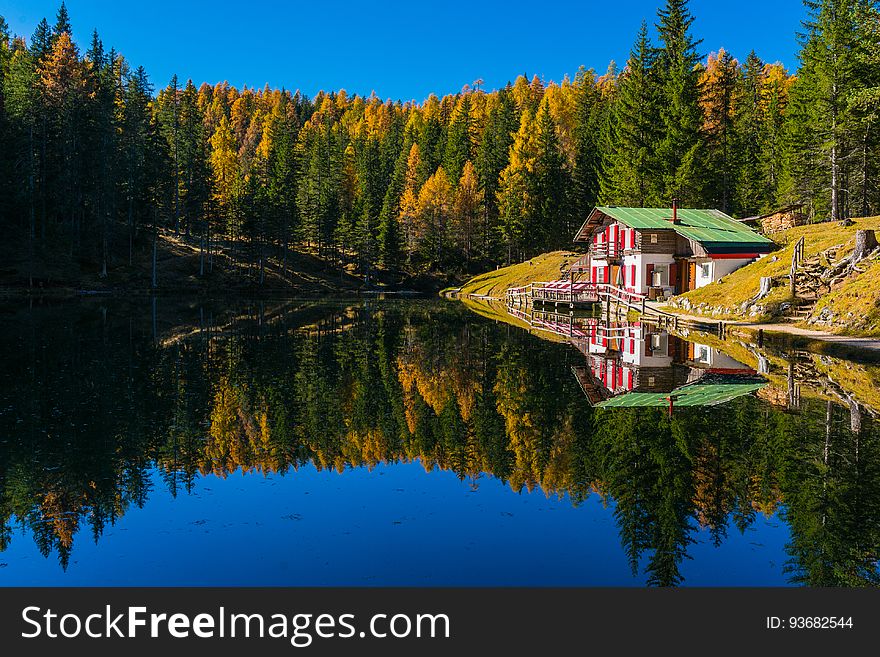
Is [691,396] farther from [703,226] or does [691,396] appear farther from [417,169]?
[417,169]

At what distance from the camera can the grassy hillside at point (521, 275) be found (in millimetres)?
74938

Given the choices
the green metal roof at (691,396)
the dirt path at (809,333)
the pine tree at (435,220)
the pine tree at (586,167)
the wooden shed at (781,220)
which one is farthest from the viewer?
the pine tree at (435,220)

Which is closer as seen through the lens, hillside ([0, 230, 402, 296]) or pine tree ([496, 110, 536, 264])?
hillside ([0, 230, 402, 296])

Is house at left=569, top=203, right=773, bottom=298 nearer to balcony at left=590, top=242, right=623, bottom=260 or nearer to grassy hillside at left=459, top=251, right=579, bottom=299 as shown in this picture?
balcony at left=590, top=242, right=623, bottom=260

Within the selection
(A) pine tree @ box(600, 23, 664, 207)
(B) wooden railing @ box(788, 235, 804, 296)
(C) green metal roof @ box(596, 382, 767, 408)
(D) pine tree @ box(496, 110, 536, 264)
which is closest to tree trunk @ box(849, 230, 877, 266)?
(B) wooden railing @ box(788, 235, 804, 296)

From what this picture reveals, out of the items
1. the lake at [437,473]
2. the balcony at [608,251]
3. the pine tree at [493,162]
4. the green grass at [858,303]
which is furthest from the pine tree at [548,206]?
the lake at [437,473]

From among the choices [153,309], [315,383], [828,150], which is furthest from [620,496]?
[828,150]

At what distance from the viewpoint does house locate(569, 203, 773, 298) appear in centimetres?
4984

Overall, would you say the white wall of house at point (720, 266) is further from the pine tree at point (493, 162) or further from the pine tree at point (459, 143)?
the pine tree at point (459, 143)

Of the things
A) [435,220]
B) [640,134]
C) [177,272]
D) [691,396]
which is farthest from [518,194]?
[691,396]

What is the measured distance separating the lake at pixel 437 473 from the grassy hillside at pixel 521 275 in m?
51.2

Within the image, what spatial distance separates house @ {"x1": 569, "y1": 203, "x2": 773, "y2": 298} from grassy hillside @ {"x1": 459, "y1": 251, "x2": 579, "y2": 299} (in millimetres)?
13749

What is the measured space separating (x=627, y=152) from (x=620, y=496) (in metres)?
62.6

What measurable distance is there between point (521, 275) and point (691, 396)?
203ft
